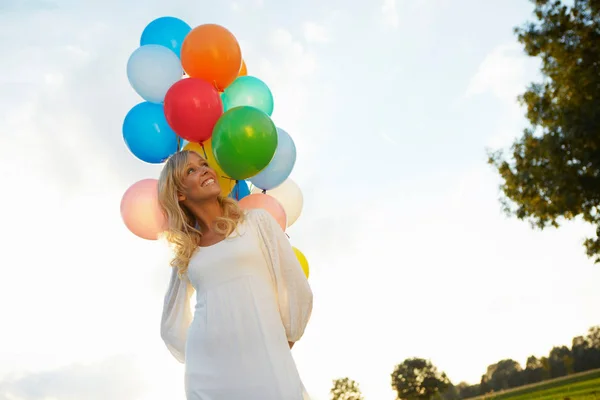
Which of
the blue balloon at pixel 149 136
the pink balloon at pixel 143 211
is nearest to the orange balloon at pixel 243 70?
the blue balloon at pixel 149 136

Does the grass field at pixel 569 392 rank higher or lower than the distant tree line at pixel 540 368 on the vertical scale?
Answer: lower

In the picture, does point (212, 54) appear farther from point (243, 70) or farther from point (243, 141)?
point (243, 141)

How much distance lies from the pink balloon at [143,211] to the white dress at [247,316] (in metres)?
0.88

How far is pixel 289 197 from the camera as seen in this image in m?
4.80

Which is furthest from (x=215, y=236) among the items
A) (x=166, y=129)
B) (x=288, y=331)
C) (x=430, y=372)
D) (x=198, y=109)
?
(x=430, y=372)

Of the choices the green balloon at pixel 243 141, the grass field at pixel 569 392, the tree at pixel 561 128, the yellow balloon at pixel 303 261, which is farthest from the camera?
the tree at pixel 561 128

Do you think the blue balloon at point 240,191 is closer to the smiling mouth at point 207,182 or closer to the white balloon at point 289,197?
the white balloon at point 289,197

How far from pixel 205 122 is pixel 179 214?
1006 millimetres

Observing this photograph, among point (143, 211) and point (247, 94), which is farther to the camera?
point (247, 94)

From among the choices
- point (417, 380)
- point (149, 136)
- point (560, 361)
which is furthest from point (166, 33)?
point (417, 380)

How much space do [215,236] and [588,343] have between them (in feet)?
59.7

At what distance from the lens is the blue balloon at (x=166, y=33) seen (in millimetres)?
4758

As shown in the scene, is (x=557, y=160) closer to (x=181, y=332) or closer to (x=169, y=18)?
(x=169, y=18)

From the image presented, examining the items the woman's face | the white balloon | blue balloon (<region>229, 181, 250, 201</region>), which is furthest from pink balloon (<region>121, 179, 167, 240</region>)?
the white balloon
